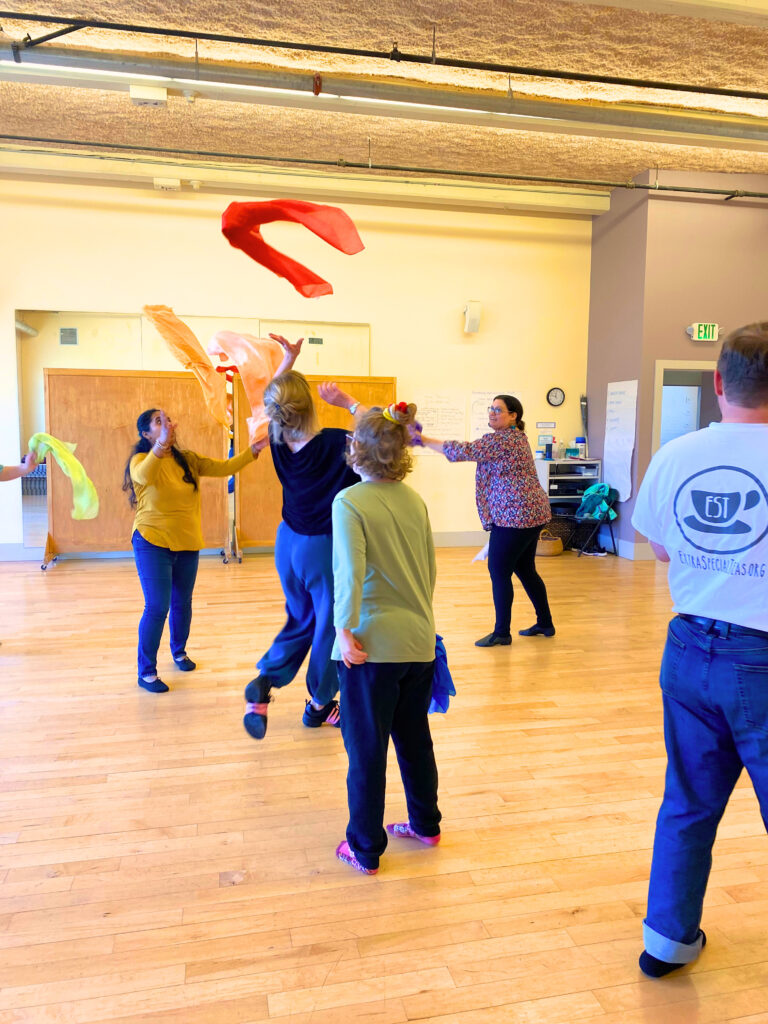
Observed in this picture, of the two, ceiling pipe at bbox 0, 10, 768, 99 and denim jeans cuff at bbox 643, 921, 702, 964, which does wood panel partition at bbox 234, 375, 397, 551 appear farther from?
denim jeans cuff at bbox 643, 921, 702, 964

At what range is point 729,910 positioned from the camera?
2.14 metres

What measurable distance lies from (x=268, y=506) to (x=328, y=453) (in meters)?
5.00

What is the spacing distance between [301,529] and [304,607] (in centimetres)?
34

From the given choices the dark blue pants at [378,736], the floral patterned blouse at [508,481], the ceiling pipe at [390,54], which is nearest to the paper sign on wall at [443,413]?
the ceiling pipe at [390,54]

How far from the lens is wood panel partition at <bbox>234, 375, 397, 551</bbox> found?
7.70 meters

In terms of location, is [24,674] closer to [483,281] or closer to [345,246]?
[345,246]

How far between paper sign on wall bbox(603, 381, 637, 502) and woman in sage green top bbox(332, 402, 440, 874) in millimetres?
6225

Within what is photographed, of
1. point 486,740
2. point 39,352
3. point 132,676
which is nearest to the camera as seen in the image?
point 486,740

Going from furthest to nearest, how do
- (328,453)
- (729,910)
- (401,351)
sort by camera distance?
(401,351) → (328,453) → (729,910)

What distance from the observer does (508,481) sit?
449 centimetres

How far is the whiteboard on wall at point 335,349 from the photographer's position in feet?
26.5

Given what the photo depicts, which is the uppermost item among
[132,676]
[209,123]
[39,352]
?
[209,123]

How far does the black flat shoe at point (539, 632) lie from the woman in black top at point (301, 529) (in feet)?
7.25

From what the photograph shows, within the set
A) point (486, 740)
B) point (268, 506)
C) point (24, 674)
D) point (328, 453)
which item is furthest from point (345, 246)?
point (268, 506)
